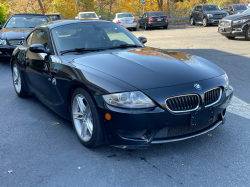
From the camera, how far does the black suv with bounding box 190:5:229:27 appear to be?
906 inches

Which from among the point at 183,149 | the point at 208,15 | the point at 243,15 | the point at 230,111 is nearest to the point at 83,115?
the point at 183,149

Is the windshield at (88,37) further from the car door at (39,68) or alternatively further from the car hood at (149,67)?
the car hood at (149,67)

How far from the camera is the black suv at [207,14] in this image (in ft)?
75.5

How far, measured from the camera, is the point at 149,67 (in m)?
3.46

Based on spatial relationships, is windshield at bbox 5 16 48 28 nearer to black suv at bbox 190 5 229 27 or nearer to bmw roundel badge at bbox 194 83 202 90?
bmw roundel badge at bbox 194 83 202 90

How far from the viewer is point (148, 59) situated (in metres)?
3.78

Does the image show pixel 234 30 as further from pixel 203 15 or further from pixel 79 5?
pixel 79 5

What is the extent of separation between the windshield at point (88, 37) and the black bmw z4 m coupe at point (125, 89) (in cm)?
1

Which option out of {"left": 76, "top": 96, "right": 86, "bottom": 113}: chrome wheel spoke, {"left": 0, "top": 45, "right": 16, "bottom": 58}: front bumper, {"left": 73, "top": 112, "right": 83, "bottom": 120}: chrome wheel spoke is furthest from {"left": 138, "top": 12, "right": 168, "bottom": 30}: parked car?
{"left": 76, "top": 96, "right": 86, "bottom": 113}: chrome wheel spoke

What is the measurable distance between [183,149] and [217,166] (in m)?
0.49

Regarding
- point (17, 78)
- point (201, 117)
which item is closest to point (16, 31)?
point (17, 78)

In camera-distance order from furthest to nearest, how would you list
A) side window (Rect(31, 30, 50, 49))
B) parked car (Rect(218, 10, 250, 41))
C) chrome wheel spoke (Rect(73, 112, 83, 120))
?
parked car (Rect(218, 10, 250, 41))
side window (Rect(31, 30, 50, 49))
chrome wheel spoke (Rect(73, 112, 83, 120))

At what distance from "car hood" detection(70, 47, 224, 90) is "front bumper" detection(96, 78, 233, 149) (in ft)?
0.46

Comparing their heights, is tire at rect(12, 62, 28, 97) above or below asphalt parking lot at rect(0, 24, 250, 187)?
above
